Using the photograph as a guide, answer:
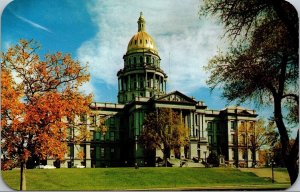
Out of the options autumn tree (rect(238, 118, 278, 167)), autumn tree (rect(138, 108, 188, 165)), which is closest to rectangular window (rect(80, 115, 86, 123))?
autumn tree (rect(238, 118, 278, 167))

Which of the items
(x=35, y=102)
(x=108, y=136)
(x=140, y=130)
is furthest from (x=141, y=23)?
(x=140, y=130)

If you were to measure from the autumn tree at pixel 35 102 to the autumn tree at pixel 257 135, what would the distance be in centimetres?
408

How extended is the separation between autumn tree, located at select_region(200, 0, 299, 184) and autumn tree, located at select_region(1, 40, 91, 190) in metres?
3.40

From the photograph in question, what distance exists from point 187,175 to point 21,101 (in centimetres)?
494

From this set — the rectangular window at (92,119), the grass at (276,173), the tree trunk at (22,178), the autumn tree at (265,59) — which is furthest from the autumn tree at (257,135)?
the tree trunk at (22,178)

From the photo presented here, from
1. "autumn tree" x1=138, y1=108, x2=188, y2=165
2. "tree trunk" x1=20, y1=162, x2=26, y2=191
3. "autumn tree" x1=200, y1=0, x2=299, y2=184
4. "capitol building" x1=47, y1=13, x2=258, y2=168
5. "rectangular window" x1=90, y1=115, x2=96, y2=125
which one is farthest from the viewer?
"autumn tree" x1=138, y1=108, x2=188, y2=165

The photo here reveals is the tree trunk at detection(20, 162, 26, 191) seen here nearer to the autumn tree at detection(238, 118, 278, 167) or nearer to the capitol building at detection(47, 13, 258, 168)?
the autumn tree at detection(238, 118, 278, 167)

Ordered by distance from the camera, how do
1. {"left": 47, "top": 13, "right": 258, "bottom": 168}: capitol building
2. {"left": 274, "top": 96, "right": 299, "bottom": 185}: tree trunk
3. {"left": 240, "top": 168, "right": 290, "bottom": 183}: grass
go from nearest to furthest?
{"left": 274, "top": 96, "right": 299, "bottom": 185}: tree trunk, {"left": 240, "top": 168, "right": 290, "bottom": 183}: grass, {"left": 47, "top": 13, "right": 258, "bottom": 168}: capitol building

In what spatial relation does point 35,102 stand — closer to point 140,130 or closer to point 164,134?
point 164,134

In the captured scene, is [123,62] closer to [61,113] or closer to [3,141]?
[61,113]

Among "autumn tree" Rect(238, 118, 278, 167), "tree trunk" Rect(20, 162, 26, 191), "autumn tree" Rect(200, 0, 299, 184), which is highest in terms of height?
"autumn tree" Rect(200, 0, 299, 184)

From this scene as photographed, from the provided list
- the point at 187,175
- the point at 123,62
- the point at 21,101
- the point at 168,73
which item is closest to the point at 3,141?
the point at 21,101

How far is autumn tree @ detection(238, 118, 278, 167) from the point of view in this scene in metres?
9.54

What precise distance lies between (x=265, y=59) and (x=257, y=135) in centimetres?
332
